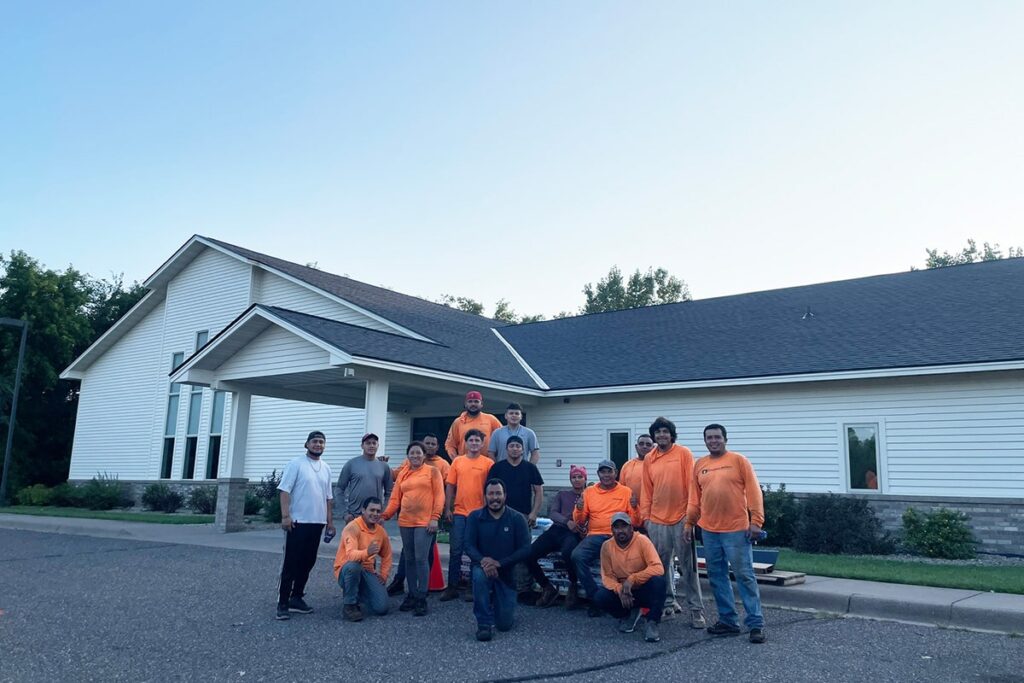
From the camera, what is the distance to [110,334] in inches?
1099

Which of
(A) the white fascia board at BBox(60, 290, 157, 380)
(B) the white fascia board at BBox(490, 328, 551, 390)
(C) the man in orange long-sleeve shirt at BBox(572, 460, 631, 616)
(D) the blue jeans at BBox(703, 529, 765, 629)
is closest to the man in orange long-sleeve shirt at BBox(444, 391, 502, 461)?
(C) the man in orange long-sleeve shirt at BBox(572, 460, 631, 616)

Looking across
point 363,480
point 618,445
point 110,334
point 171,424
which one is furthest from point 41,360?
point 363,480

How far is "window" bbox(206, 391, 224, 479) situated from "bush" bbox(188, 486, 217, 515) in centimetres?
87

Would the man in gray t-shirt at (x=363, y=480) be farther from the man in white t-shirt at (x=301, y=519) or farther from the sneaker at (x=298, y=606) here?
the sneaker at (x=298, y=606)

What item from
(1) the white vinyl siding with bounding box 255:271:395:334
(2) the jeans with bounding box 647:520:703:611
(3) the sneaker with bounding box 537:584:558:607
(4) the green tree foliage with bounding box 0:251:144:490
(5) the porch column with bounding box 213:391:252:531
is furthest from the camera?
(4) the green tree foliage with bounding box 0:251:144:490

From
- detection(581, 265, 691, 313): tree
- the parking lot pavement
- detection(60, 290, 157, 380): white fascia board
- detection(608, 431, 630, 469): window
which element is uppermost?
detection(581, 265, 691, 313): tree

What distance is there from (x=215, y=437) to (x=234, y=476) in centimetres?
830

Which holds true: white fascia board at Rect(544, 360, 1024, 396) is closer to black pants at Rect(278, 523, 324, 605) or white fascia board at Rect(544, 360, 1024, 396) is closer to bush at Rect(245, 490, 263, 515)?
bush at Rect(245, 490, 263, 515)

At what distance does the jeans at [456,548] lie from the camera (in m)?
8.67

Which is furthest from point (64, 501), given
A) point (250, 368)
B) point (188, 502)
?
point (250, 368)

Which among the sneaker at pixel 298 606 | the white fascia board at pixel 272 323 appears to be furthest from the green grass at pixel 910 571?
the white fascia board at pixel 272 323

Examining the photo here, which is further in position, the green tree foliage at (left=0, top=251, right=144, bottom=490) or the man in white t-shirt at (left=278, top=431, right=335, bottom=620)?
the green tree foliage at (left=0, top=251, right=144, bottom=490)

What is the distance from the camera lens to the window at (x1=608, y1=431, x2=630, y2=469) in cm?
1764

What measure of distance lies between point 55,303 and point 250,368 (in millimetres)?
24123
